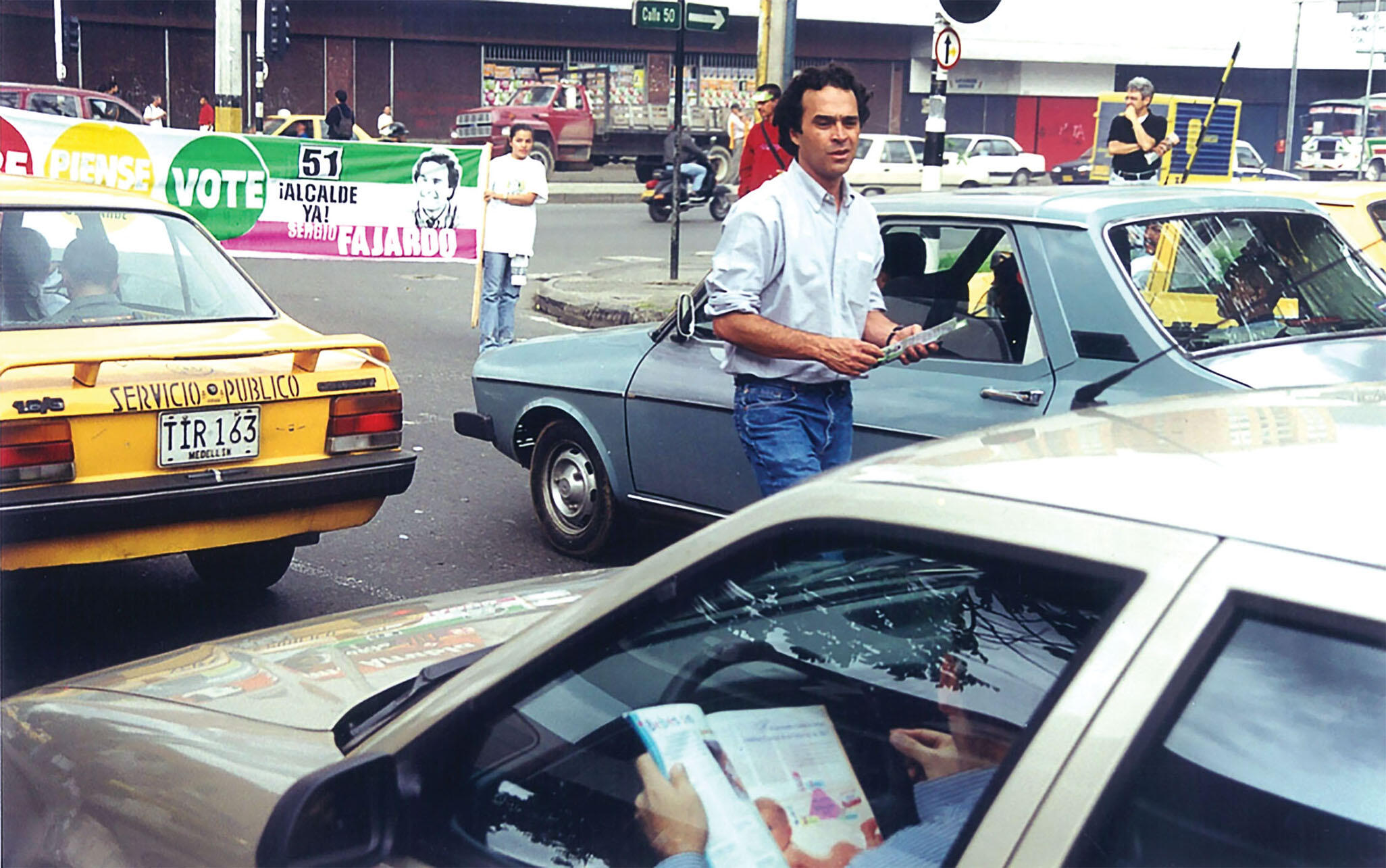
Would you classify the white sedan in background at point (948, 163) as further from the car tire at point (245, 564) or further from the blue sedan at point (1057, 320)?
the car tire at point (245, 564)

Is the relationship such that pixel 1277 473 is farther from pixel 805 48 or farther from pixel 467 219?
pixel 805 48

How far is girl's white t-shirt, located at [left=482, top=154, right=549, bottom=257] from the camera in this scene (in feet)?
34.2

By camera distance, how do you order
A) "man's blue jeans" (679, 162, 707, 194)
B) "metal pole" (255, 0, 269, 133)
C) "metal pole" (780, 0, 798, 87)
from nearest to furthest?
"metal pole" (780, 0, 798, 87) → "man's blue jeans" (679, 162, 707, 194) → "metal pole" (255, 0, 269, 133)

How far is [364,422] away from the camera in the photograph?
5176mm

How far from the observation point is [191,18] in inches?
1516

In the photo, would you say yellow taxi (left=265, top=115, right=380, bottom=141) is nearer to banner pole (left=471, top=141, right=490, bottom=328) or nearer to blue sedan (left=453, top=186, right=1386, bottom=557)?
banner pole (left=471, top=141, right=490, bottom=328)

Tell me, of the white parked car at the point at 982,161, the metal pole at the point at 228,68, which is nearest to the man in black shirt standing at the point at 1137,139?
the metal pole at the point at 228,68

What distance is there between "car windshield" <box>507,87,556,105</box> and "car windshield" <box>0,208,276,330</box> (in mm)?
28284

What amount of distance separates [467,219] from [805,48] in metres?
34.6

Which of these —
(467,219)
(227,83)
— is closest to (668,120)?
(227,83)

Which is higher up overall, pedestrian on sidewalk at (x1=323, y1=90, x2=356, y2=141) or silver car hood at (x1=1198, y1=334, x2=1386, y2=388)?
pedestrian on sidewalk at (x1=323, y1=90, x2=356, y2=141)

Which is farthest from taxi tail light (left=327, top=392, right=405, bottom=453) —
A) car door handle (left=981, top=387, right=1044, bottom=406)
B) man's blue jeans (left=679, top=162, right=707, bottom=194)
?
man's blue jeans (left=679, top=162, right=707, bottom=194)

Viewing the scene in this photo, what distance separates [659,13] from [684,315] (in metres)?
8.99

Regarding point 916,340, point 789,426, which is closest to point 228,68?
point 789,426
